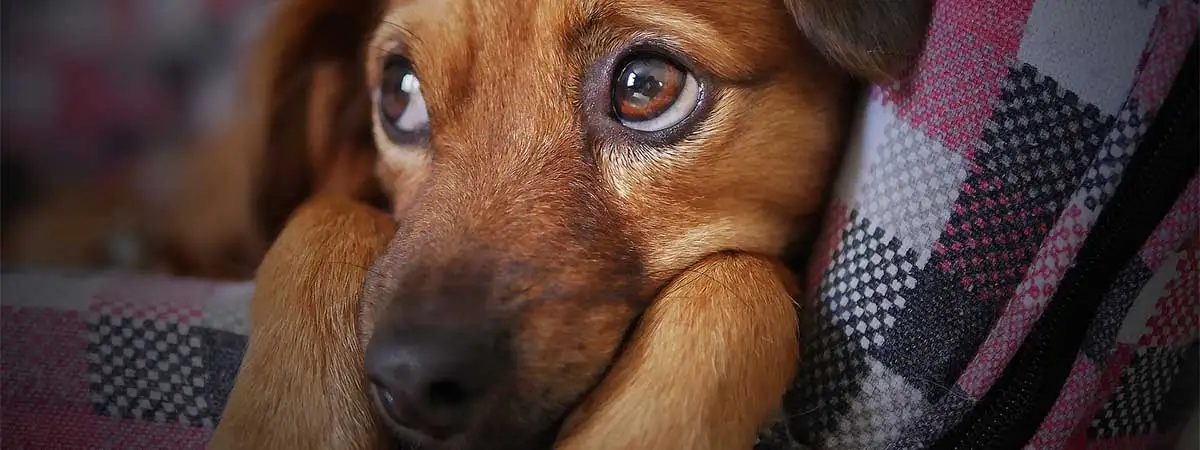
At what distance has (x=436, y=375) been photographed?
0.89 meters

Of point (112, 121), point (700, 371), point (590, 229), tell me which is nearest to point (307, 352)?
point (590, 229)

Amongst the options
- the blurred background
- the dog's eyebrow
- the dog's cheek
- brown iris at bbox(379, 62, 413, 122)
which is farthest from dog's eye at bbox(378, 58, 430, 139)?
the blurred background

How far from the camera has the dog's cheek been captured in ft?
3.10

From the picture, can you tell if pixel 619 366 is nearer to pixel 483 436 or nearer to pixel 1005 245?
pixel 483 436

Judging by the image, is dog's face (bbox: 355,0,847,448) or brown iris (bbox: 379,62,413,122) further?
brown iris (bbox: 379,62,413,122)

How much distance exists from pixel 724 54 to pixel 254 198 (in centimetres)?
94

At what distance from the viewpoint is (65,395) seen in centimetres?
116

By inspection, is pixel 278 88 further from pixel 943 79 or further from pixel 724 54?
pixel 943 79

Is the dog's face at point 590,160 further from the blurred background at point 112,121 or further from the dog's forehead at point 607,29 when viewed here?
the blurred background at point 112,121

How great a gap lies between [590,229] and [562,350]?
0.18 meters

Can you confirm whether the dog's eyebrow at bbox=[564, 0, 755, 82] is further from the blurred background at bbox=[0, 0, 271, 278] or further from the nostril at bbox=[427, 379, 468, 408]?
the blurred background at bbox=[0, 0, 271, 278]

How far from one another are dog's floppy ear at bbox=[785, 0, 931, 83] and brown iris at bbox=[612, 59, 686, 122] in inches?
7.4

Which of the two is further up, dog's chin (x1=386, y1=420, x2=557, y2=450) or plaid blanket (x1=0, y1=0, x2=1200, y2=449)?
plaid blanket (x1=0, y1=0, x2=1200, y2=449)

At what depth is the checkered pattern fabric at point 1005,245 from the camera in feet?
2.89
